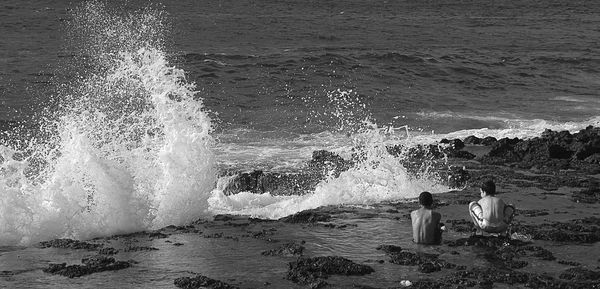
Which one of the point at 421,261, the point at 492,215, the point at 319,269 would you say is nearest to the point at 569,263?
the point at 492,215

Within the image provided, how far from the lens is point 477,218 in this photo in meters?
12.6

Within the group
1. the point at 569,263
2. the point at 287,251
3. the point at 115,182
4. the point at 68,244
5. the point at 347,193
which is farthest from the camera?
the point at 347,193

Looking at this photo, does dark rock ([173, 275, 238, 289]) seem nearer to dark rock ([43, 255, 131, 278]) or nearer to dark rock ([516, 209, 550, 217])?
dark rock ([43, 255, 131, 278])

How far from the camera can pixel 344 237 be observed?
12945mm

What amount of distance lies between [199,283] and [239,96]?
827 inches

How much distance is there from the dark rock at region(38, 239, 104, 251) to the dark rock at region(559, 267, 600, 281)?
651 centimetres

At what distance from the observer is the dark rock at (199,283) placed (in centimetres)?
1045

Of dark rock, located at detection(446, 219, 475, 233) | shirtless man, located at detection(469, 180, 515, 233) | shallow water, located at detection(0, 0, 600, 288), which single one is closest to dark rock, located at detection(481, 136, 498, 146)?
shallow water, located at detection(0, 0, 600, 288)

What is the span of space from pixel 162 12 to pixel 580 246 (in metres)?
50.1

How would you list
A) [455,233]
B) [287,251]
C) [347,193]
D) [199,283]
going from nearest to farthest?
1. [199,283]
2. [287,251]
3. [455,233]
4. [347,193]

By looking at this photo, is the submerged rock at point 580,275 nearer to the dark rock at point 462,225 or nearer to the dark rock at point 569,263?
the dark rock at point 569,263

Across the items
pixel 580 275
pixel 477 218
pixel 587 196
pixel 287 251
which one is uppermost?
pixel 587 196

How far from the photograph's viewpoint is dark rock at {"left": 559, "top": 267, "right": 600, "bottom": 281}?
10.7 metres

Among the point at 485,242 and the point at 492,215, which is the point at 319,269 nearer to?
the point at 485,242
